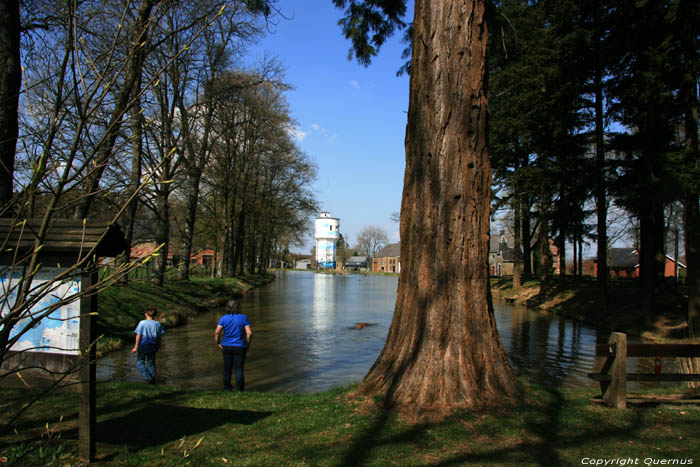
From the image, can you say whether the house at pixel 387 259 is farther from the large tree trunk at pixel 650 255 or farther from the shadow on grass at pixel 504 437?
the shadow on grass at pixel 504 437

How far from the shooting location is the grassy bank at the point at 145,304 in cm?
1433

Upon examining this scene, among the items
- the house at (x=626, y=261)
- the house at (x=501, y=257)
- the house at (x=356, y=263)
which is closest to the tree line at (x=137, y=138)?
the house at (x=626, y=261)

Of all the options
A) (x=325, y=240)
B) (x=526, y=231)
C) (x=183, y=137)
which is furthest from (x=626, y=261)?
(x=325, y=240)

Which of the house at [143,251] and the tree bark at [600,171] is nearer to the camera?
the house at [143,251]

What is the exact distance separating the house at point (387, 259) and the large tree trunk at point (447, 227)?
119 m

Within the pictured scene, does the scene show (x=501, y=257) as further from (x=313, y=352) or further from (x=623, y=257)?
(x=313, y=352)

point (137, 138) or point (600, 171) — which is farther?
point (600, 171)

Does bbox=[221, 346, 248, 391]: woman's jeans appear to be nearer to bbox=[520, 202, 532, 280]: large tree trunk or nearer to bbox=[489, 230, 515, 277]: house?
bbox=[520, 202, 532, 280]: large tree trunk

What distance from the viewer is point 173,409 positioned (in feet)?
21.9

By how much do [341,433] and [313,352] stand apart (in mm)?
8746

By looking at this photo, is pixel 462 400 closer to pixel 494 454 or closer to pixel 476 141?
pixel 494 454

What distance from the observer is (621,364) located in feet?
21.5

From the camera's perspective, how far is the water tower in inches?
5394

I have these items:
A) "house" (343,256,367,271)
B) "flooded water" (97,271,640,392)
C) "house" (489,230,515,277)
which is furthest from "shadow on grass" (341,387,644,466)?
"house" (343,256,367,271)
